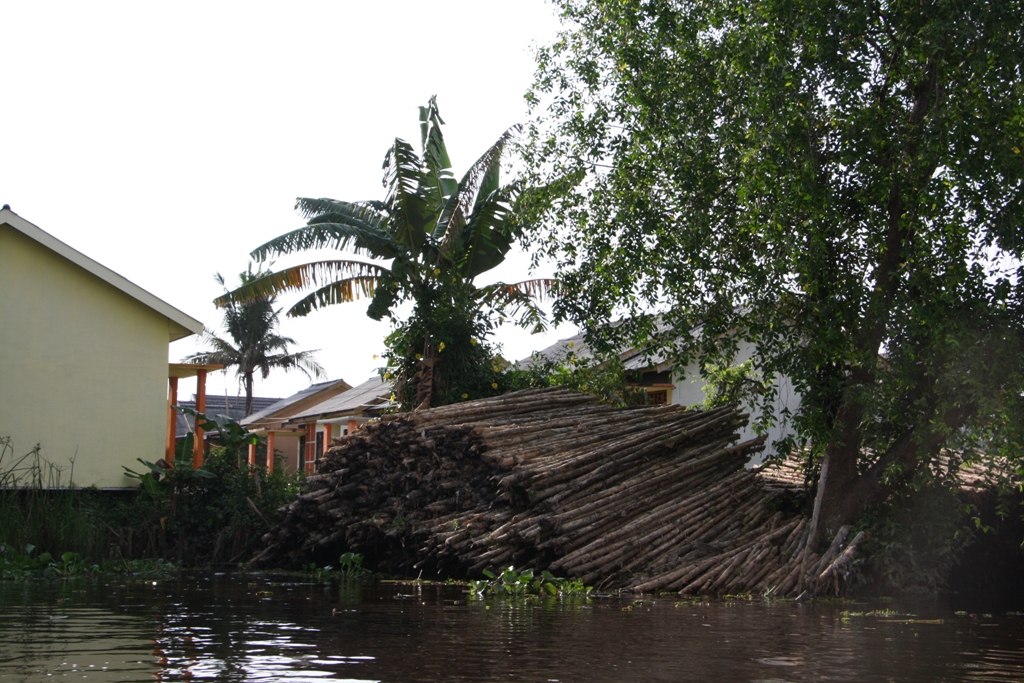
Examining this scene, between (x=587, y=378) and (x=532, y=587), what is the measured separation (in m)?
5.70

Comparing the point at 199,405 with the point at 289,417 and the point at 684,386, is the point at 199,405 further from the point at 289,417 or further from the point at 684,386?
the point at 289,417

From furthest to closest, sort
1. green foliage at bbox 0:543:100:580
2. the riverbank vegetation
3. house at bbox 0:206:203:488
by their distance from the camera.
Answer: house at bbox 0:206:203:488
the riverbank vegetation
green foliage at bbox 0:543:100:580

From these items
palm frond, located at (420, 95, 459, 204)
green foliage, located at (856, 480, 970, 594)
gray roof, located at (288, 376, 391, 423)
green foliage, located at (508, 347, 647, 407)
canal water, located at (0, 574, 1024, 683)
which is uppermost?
palm frond, located at (420, 95, 459, 204)

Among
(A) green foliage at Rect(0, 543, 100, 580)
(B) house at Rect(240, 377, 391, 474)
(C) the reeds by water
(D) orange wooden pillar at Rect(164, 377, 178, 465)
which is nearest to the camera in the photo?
(A) green foliage at Rect(0, 543, 100, 580)

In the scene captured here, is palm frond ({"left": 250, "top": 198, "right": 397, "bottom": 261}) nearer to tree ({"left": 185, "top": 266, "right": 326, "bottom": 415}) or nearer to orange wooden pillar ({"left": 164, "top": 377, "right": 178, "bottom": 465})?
orange wooden pillar ({"left": 164, "top": 377, "right": 178, "bottom": 465})

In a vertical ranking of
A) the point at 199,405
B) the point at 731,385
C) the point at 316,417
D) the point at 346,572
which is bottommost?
the point at 346,572

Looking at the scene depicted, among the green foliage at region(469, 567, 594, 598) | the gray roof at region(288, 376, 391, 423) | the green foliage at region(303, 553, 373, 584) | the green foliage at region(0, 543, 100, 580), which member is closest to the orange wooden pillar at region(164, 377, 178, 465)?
the green foliage at region(0, 543, 100, 580)

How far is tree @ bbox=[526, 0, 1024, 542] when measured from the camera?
1063 cm

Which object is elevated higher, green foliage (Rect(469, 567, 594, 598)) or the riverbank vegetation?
the riverbank vegetation

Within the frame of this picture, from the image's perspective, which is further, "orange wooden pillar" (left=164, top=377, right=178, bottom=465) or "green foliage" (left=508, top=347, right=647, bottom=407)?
"orange wooden pillar" (left=164, top=377, right=178, bottom=465)

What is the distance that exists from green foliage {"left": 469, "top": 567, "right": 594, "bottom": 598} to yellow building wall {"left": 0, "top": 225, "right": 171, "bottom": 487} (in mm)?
9616

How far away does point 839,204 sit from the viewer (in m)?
11.8

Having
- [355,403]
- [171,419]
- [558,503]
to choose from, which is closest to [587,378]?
[558,503]

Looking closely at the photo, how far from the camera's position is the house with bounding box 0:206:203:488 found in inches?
709
